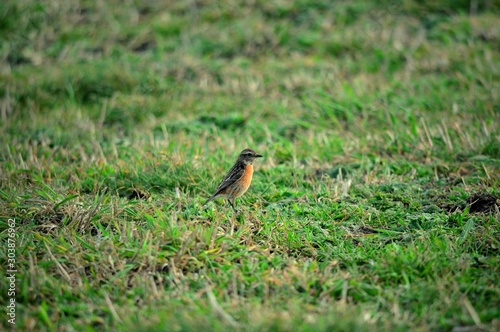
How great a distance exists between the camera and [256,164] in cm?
754

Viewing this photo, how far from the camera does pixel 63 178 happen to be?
6.92 metres

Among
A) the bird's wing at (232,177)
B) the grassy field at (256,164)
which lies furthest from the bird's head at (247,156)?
the grassy field at (256,164)

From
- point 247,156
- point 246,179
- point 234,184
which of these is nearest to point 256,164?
point 247,156

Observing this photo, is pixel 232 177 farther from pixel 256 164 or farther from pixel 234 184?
pixel 256 164

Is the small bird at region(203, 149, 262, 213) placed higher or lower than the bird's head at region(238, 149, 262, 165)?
lower

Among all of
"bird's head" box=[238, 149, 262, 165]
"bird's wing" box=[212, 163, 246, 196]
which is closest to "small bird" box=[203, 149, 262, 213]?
"bird's wing" box=[212, 163, 246, 196]

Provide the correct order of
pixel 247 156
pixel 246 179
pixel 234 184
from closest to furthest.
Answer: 1. pixel 234 184
2. pixel 246 179
3. pixel 247 156

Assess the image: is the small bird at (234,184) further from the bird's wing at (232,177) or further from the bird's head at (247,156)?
the bird's head at (247,156)

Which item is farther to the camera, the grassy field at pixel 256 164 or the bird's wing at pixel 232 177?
the bird's wing at pixel 232 177

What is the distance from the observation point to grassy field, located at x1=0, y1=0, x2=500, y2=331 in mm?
4469

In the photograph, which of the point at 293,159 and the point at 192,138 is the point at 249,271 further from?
the point at 192,138

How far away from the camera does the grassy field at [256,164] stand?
14.7 ft

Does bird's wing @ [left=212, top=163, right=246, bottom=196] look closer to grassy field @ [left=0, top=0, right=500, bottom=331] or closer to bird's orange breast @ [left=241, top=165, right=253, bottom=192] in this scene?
bird's orange breast @ [left=241, top=165, right=253, bottom=192]

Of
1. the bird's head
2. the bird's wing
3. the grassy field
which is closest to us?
the grassy field
